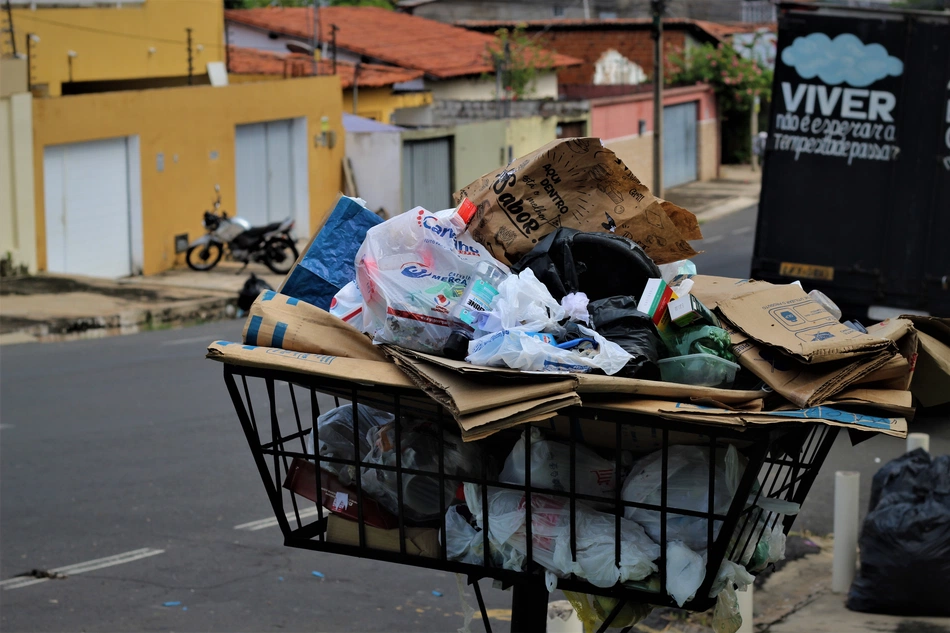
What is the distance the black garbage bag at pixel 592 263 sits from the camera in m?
2.33

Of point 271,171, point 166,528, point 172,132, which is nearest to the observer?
point 166,528

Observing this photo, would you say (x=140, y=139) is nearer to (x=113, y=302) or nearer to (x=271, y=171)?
(x=271, y=171)

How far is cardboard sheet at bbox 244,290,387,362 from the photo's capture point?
7.59 feet

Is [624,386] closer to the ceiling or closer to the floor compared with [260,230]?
closer to the ceiling

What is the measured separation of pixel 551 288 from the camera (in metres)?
2.32

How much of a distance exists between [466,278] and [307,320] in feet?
1.13

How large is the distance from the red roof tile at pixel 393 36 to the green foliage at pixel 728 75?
150 inches

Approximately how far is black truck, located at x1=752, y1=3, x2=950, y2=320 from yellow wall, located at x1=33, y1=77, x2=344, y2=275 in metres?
9.21

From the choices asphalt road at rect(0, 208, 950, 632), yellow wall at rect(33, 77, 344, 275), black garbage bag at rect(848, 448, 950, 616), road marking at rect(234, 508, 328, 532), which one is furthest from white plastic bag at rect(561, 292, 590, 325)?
yellow wall at rect(33, 77, 344, 275)

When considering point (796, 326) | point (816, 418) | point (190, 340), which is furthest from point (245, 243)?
point (816, 418)

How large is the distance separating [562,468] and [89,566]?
4.19 m

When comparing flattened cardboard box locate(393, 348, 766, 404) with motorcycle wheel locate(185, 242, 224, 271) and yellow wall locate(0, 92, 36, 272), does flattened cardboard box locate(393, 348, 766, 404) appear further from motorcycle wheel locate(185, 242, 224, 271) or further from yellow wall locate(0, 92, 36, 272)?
motorcycle wheel locate(185, 242, 224, 271)

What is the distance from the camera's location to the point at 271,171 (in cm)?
2350

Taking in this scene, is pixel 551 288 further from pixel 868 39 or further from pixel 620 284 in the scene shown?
pixel 868 39
